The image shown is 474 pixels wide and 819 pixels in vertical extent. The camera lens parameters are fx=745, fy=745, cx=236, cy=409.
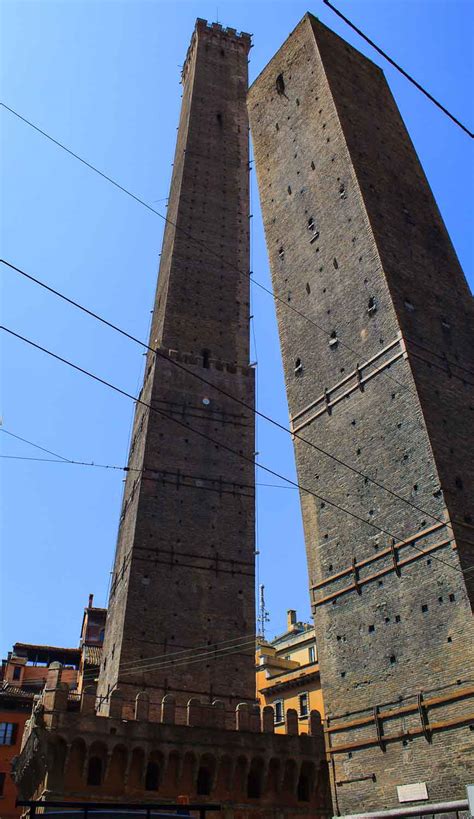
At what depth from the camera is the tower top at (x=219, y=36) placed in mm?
38750

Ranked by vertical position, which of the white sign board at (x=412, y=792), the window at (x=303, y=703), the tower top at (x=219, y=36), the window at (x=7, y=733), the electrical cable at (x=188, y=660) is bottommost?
the white sign board at (x=412, y=792)

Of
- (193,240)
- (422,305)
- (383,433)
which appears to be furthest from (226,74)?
(383,433)

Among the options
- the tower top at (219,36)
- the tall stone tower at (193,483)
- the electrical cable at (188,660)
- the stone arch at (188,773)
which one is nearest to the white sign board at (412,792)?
the stone arch at (188,773)

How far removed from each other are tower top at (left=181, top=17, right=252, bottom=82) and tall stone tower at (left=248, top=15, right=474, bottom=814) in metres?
17.3

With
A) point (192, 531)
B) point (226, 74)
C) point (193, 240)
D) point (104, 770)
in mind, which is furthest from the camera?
point (226, 74)

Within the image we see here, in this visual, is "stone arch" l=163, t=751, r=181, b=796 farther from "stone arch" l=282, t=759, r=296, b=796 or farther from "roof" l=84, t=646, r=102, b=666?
"roof" l=84, t=646, r=102, b=666

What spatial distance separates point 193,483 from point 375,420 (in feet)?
26.4

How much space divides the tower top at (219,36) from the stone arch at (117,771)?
35.0 metres

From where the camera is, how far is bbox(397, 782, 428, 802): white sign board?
12.2m

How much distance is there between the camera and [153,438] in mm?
22750

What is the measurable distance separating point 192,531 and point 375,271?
30.1 feet

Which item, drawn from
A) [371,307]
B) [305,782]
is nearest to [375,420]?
[371,307]

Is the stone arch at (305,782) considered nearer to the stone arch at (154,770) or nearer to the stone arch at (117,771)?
the stone arch at (154,770)

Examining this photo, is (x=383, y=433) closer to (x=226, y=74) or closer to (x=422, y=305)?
(x=422, y=305)
